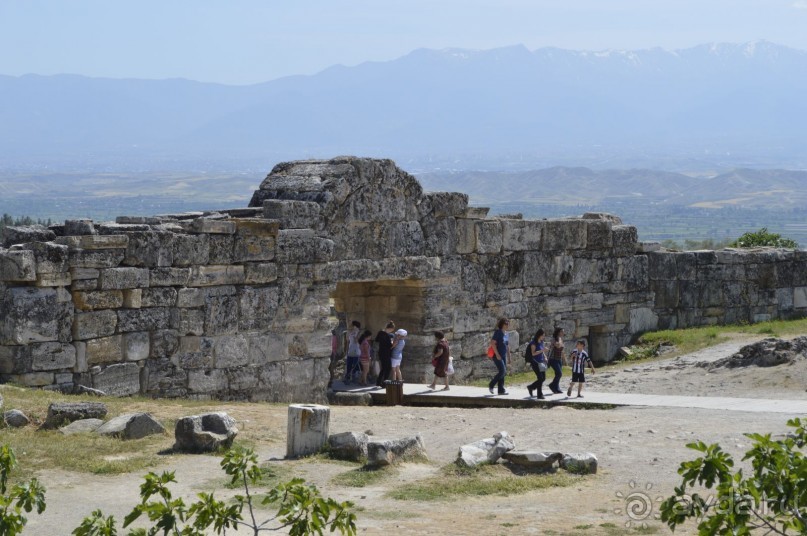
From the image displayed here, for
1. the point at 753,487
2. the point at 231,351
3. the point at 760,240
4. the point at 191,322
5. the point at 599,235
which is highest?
the point at 599,235

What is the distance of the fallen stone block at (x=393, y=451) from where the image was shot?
11594 mm

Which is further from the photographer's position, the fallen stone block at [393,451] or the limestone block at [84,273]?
the limestone block at [84,273]

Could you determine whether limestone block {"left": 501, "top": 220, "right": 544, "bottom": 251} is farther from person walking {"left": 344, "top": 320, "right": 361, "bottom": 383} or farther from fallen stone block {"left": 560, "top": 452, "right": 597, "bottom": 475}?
fallen stone block {"left": 560, "top": 452, "right": 597, "bottom": 475}

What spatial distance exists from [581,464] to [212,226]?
6829 mm

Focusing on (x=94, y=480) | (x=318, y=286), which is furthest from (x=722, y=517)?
(x=318, y=286)

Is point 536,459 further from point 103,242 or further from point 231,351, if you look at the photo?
point 103,242

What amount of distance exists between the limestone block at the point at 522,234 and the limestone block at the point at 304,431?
909 centimetres

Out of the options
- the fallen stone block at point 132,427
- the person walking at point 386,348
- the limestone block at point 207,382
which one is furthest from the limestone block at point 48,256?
the person walking at point 386,348

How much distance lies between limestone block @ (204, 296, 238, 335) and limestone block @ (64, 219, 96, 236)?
1.87m

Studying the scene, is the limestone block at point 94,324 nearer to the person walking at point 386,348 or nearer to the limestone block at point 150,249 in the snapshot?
the limestone block at point 150,249

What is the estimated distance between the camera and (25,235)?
50.3 ft

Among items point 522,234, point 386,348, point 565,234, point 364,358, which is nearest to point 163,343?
point 386,348

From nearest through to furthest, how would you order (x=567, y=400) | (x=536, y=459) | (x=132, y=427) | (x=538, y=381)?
1. (x=536, y=459)
2. (x=132, y=427)
3. (x=567, y=400)
4. (x=538, y=381)

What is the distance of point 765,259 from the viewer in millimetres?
24812
